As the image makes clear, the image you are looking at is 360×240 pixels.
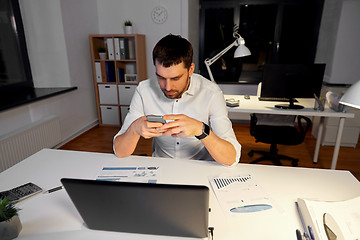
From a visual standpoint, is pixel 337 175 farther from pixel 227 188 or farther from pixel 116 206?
pixel 116 206

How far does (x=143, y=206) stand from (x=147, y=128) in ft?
1.57

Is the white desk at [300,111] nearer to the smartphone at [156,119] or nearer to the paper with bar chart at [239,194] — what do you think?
the paper with bar chart at [239,194]

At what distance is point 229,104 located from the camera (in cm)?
262

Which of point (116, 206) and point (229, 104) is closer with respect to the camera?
point (116, 206)

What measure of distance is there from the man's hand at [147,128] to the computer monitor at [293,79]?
1822 mm

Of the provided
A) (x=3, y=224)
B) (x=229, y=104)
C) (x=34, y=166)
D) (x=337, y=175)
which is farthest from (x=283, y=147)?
(x=3, y=224)

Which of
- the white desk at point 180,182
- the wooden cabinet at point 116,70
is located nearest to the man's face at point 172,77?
the white desk at point 180,182

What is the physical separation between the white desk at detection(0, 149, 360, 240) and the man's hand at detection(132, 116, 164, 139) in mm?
194

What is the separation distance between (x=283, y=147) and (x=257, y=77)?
151cm

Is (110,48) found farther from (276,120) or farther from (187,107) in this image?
(187,107)

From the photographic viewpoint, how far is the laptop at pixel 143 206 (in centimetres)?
66

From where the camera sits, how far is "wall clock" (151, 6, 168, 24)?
3.87m

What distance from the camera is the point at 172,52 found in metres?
1.21

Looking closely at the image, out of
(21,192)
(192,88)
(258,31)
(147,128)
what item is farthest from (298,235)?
(258,31)
